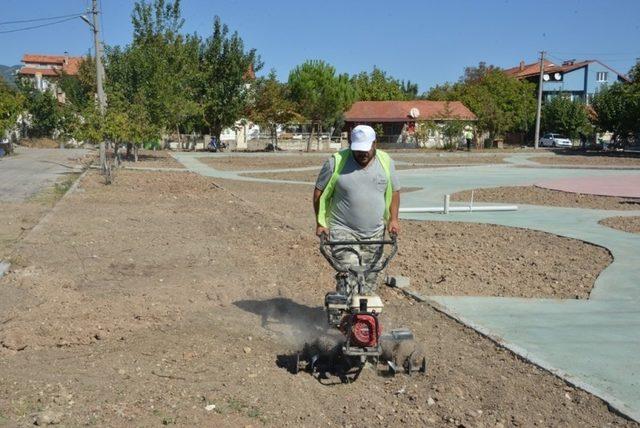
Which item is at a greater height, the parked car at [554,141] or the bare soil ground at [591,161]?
the parked car at [554,141]

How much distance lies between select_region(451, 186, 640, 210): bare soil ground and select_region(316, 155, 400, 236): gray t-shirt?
1228 centimetres

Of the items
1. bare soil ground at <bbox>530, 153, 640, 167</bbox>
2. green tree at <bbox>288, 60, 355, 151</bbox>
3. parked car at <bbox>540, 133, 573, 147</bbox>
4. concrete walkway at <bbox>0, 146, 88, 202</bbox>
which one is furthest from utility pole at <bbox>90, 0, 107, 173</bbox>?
parked car at <bbox>540, 133, 573, 147</bbox>

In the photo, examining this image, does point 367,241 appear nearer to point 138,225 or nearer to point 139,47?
point 138,225

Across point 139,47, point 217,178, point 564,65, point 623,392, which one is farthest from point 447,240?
point 564,65

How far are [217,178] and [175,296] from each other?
61.0ft

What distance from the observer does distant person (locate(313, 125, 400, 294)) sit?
506 cm

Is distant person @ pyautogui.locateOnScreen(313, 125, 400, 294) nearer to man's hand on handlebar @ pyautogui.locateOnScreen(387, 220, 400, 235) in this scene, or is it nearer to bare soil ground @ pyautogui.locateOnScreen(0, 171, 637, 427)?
man's hand on handlebar @ pyautogui.locateOnScreen(387, 220, 400, 235)

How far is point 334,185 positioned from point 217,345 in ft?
5.19

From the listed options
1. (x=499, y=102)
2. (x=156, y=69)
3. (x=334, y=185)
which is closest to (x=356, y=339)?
(x=334, y=185)

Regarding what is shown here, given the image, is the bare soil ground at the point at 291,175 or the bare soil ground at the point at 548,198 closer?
the bare soil ground at the point at 548,198

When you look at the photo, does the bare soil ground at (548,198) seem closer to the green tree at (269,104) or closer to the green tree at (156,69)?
the green tree at (156,69)

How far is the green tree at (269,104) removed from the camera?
5006cm

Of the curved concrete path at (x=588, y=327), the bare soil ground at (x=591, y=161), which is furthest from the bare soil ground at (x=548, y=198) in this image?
the bare soil ground at (x=591, y=161)

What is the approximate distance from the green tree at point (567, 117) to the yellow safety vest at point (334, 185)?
68.5 m
